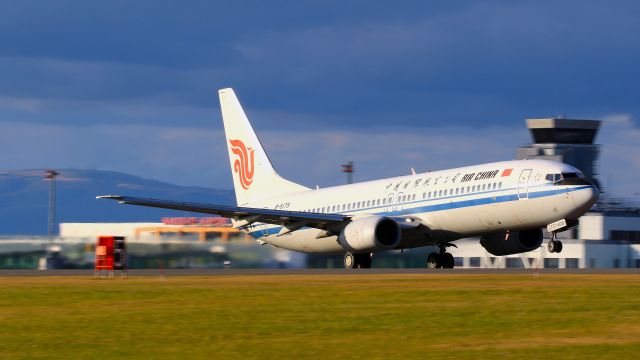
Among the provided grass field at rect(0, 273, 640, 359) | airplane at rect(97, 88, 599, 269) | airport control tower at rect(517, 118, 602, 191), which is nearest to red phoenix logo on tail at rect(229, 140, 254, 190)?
airplane at rect(97, 88, 599, 269)

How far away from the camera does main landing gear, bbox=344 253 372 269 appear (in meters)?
62.2

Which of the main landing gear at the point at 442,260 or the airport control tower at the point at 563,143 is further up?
the airport control tower at the point at 563,143

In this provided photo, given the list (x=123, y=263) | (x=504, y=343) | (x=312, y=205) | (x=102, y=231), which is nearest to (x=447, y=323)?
(x=504, y=343)

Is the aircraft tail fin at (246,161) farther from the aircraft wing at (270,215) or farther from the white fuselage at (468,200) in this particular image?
the aircraft wing at (270,215)

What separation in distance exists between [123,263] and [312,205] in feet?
61.6

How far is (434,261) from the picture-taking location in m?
61.6

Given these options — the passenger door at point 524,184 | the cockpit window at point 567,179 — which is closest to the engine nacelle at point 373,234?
the passenger door at point 524,184

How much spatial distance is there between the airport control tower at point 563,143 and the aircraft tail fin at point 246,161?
78932 mm

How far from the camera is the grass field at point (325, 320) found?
77.7 ft

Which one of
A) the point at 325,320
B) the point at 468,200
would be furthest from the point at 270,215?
the point at 325,320

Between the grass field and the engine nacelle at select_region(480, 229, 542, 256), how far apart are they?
19.4 metres

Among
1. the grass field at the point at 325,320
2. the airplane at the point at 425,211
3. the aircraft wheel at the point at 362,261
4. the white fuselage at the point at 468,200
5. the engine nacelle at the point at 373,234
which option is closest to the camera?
the grass field at the point at 325,320

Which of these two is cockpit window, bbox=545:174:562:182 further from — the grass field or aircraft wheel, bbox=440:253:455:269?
the grass field

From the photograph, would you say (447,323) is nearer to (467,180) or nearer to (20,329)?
(20,329)
